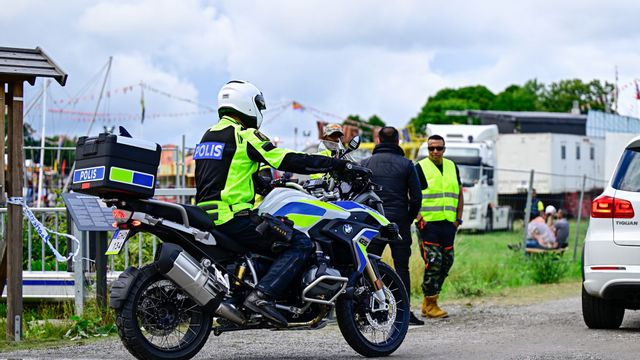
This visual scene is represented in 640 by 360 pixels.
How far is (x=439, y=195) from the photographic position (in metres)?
12.4

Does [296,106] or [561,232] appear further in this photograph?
[296,106]

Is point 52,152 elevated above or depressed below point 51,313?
above

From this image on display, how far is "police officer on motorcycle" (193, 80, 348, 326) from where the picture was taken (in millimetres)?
8102

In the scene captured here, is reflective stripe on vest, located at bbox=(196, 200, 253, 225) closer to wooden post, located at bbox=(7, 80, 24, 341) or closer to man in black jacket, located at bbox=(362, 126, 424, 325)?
wooden post, located at bbox=(7, 80, 24, 341)

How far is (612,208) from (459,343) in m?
1.81

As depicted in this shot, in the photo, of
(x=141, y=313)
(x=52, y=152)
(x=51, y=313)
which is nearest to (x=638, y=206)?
(x=141, y=313)

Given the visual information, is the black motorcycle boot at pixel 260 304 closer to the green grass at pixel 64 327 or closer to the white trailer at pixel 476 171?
the green grass at pixel 64 327

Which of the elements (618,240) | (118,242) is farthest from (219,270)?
(618,240)

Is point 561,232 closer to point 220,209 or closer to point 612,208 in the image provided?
point 612,208

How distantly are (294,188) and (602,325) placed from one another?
3.67m

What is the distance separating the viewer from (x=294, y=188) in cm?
874

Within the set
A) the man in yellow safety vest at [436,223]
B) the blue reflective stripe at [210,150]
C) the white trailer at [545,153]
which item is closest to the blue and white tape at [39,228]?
the blue reflective stripe at [210,150]

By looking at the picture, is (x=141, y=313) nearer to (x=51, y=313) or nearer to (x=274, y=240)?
(x=274, y=240)

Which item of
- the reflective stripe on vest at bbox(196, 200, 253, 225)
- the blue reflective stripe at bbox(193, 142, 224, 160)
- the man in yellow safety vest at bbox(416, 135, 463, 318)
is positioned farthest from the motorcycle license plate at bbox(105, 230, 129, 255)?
the man in yellow safety vest at bbox(416, 135, 463, 318)
